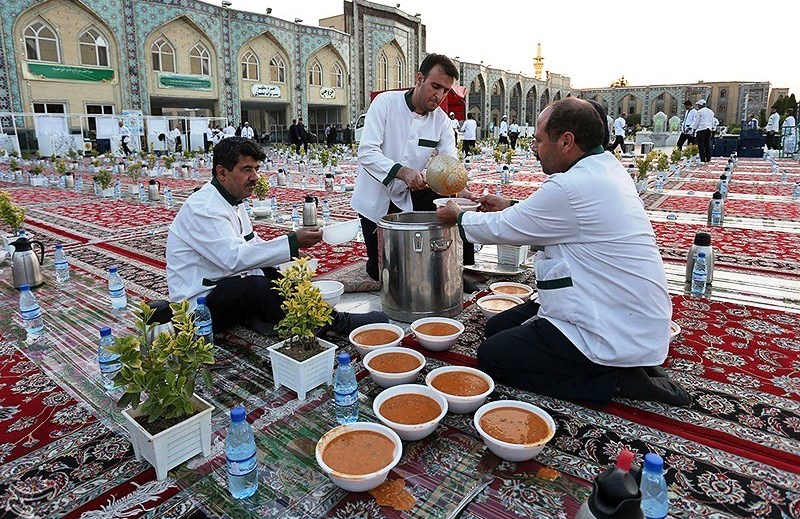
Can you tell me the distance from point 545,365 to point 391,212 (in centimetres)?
166

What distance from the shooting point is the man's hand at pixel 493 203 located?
262cm

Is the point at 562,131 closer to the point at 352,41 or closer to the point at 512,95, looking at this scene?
the point at 352,41

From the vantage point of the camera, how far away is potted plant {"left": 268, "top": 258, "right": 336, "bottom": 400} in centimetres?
199

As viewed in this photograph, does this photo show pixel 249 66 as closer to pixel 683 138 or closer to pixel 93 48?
pixel 93 48

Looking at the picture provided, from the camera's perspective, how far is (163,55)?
1909 cm

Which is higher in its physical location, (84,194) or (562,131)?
(562,131)

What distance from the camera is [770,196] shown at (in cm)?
746

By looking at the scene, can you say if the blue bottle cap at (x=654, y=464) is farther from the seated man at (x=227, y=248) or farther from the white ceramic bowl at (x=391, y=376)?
the seated man at (x=227, y=248)

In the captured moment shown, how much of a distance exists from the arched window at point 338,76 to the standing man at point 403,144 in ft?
78.9

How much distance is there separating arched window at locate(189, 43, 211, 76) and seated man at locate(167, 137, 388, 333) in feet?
66.4

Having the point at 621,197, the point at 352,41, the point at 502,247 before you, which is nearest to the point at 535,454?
the point at 621,197

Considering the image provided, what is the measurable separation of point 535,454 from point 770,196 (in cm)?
792

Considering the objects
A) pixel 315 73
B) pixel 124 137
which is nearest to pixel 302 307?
pixel 124 137

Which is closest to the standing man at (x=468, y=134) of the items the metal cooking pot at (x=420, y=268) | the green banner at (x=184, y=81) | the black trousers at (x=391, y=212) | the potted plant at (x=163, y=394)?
the green banner at (x=184, y=81)
